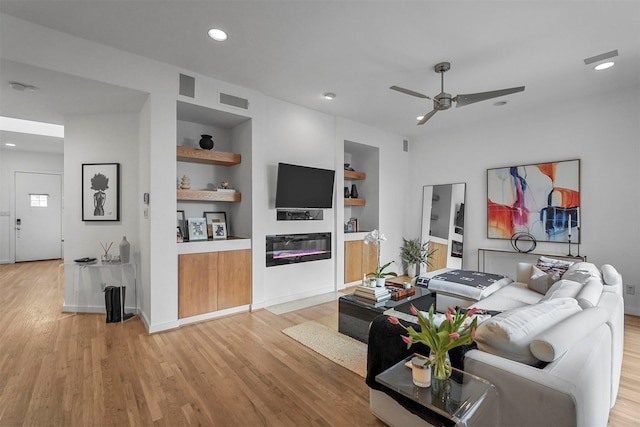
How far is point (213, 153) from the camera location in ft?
13.2

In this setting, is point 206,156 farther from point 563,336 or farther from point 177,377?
point 563,336

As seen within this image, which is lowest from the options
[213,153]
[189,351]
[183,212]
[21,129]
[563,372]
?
[189,351]

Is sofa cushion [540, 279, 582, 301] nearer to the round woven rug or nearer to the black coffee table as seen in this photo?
the black coffee table

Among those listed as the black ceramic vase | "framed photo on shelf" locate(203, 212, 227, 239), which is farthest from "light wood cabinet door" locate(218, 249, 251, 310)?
the black ceramic vase

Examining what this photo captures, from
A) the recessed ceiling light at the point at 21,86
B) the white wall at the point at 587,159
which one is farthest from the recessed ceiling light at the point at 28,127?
the white wall at the point at 587,159

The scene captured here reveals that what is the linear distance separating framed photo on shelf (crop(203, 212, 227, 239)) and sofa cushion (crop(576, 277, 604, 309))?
3.92 metres

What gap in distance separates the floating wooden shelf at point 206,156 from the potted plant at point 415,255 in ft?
12.6

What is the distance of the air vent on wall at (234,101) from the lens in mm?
3828

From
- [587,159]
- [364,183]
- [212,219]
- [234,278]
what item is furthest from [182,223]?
[587,159]

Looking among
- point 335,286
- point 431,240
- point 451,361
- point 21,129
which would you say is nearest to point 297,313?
point 335,286

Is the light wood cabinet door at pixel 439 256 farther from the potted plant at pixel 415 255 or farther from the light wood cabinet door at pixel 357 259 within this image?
the light wood cabinet door at pixel 357 259

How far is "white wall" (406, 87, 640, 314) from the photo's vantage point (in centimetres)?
402

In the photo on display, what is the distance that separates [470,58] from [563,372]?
3113mm

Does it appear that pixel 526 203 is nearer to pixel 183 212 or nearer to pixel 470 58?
pixel 470 58
